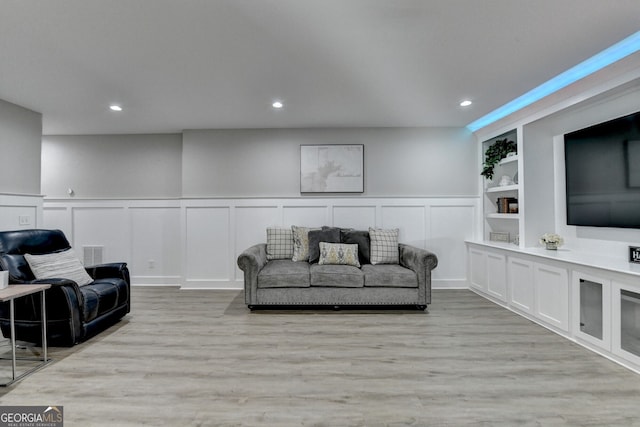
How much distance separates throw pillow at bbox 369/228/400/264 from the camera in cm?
413

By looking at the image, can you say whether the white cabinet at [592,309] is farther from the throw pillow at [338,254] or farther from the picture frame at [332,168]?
the picture frame at [332,168]

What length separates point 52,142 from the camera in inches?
201

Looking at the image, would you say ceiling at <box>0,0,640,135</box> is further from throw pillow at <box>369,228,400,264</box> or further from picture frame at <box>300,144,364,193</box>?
throw pillow at <box>369,228,400,264</box>

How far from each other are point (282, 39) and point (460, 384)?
2857 mm

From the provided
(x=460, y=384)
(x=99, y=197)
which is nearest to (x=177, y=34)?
(x=460, y=384)

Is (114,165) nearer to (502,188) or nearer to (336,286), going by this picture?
(336,286)

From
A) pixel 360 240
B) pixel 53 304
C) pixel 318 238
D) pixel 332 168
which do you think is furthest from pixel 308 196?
pixel 53 304

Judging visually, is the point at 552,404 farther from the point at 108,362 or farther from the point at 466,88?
the point at 108,362

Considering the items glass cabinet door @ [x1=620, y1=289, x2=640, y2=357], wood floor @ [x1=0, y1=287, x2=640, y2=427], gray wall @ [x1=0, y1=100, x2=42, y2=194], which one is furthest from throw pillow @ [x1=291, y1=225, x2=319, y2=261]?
gray wall @ [x1=0, y1=100, x2=42, y2=194]

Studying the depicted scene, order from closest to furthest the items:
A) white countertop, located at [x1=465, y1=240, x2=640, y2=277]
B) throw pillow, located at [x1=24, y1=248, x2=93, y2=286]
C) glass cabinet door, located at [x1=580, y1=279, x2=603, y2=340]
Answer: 1. white countertop, located at [x1=465, y1=240, x2=640, y2=277]
2. glass cabinet door, located at [x1=580, y1=279, x2=603, y2=340]
3. throw pillow, located at [x1=24, y1=248, x2=93, y2=286]

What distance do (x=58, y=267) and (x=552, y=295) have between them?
16.2ft

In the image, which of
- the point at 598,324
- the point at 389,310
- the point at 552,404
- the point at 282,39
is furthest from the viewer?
the point at 389,310

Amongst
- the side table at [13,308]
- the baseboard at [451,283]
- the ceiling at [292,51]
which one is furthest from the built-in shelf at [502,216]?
the side table at [13,308]

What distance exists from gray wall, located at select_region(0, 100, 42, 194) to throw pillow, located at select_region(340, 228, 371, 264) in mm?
4181
